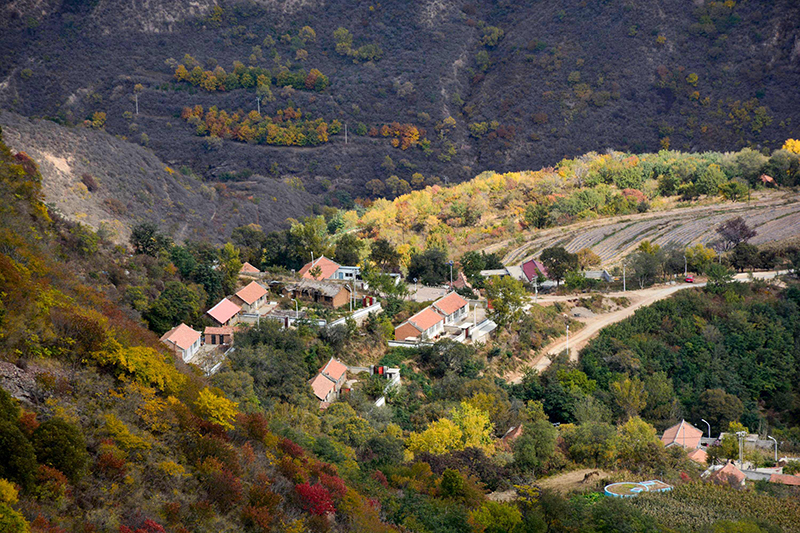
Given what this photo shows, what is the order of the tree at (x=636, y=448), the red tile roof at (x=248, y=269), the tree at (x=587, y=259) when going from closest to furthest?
1. the tree at (x=636, y=448)
2. the red tile roof at (x=248, y=269)
3. the tree at (x=587, y=259)

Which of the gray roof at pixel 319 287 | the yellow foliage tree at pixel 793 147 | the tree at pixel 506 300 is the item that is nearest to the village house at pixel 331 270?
the gray roof at pixel 319 287

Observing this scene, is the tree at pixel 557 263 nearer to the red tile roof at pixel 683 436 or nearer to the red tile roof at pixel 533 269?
the red tile roof at pixel 533 269

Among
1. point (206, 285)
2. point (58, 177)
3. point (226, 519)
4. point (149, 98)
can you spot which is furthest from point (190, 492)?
point (149, 98)

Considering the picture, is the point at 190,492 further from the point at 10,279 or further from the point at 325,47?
the point at 325,47

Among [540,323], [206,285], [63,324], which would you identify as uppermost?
[63,324]

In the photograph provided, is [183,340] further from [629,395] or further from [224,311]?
[629,395]

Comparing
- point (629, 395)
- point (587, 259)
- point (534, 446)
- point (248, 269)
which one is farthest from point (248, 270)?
point (587, 259)

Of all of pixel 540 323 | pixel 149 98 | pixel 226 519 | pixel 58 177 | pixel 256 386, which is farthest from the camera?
pixel 149 98
